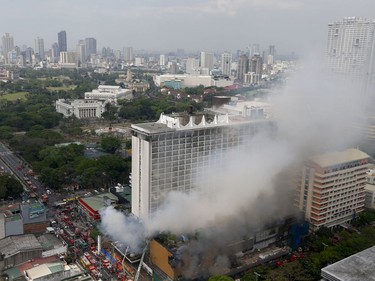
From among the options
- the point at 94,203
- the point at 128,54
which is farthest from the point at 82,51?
the point at 94,203

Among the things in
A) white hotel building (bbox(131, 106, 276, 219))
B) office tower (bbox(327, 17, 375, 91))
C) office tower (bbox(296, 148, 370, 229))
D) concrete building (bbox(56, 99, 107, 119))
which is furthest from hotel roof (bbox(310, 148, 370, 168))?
concrete building (bbox(56, 99, 107, 119))

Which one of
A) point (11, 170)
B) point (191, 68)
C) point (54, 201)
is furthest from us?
point (191, 68)

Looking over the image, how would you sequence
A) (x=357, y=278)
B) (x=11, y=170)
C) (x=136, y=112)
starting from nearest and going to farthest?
(x=357, y=278) → (x=11, y=170) → (x=136, y=112)

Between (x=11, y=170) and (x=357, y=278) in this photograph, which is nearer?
(x=357, y=278)

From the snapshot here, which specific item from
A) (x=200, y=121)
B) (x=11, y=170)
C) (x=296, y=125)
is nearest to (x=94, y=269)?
(x=200, y=121)

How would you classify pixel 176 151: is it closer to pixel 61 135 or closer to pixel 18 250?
pixel 18 250

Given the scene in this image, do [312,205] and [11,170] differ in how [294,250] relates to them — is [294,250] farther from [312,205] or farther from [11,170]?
[11,170]
